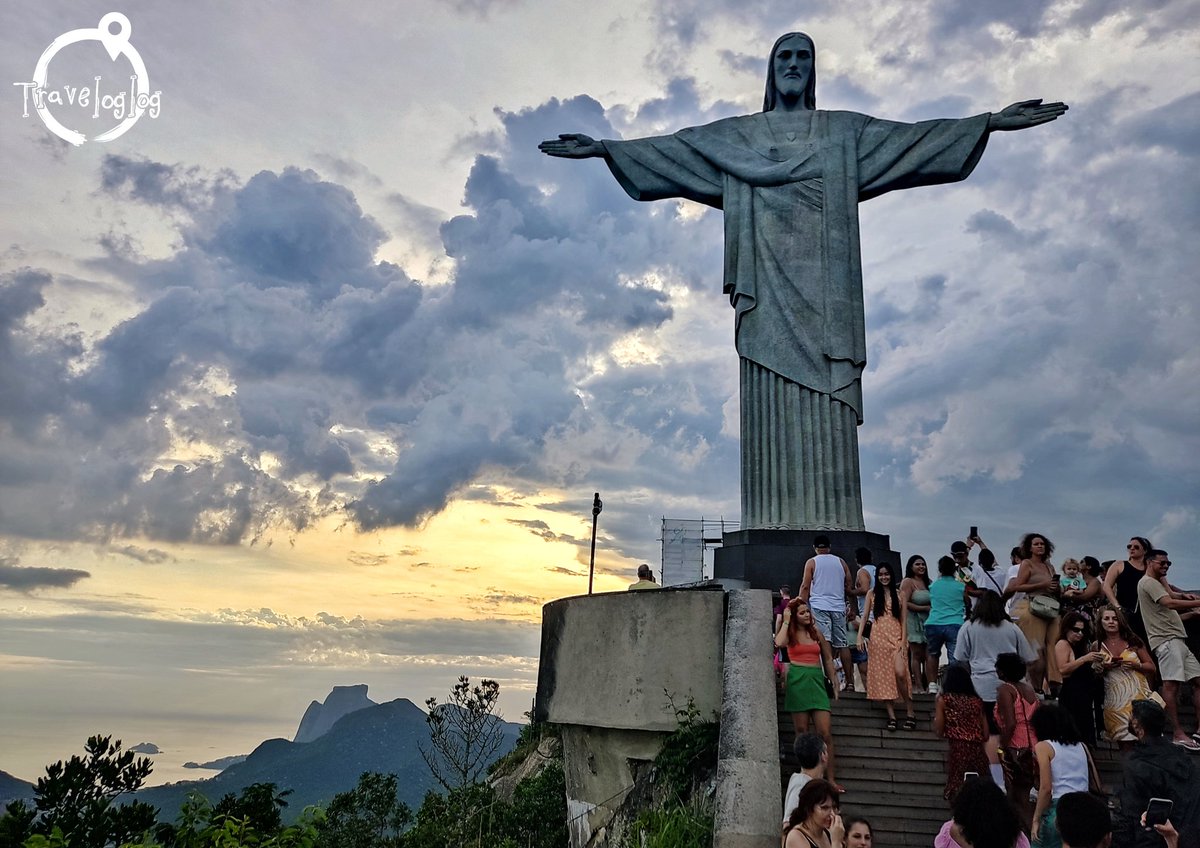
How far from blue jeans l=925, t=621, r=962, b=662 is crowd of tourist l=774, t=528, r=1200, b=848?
0.02m

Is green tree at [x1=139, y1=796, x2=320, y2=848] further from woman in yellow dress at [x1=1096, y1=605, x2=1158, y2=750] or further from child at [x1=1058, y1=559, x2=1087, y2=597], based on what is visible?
child at [x1=1058, y1=559, x2=1087, y2=597]

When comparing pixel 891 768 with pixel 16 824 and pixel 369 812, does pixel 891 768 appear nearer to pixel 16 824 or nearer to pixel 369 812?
pixel 16 824

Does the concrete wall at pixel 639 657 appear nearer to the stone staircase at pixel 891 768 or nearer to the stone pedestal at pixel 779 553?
the stone staircase at pixel 891 768

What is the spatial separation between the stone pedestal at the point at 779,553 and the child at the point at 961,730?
15.5 ft

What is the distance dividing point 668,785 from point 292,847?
10.2 ft

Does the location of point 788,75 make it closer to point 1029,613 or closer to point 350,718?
point 1029,613

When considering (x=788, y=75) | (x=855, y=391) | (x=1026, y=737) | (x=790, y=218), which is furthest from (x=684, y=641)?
(x=788, y=75)

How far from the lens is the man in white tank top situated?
945 cm

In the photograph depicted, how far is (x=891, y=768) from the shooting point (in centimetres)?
775

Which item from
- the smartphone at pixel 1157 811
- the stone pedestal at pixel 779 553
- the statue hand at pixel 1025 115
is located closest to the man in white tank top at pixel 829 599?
the stone pedestal at pixel 779 553

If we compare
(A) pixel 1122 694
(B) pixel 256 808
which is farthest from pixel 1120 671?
(B) pixel 256 808

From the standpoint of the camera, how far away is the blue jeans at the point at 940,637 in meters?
8.92

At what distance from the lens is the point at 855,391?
1284 centimetres

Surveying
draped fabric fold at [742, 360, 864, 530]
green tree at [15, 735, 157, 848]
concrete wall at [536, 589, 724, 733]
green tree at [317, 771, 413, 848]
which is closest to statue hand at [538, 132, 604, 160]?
draped fabric fold at [742, 360, 864, 530]
